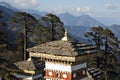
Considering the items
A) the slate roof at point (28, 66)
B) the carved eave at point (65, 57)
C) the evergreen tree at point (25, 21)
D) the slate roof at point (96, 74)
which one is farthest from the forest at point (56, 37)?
the carved eave at point (65, 57)

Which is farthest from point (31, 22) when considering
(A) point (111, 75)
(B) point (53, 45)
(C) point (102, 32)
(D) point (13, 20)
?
(B) point (53, 45)

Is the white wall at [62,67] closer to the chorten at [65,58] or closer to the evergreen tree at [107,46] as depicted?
the chorten at [65,58]

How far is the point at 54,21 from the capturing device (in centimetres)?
6100

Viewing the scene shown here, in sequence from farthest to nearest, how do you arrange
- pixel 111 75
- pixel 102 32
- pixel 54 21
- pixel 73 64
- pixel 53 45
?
1. pixel 54 21
2. pixel 102 32
3. pixel 111 75
4. pixel 53 45
5. pixel 73 64

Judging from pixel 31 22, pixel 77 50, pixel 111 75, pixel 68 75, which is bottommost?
pixel 111 75

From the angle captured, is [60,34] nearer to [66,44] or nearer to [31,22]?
[31,22]

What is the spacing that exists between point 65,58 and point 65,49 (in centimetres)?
77

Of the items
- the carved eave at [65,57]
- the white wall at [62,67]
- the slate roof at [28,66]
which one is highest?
the carved eave at [65,57]

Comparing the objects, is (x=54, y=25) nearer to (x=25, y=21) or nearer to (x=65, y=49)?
(x=25, y=21)

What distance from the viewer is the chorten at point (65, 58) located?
776 inches

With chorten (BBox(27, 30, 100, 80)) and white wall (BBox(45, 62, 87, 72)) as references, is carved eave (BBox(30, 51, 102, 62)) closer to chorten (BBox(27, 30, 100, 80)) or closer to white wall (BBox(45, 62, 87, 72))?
chorten (BBox(27, 30, 100, 80))

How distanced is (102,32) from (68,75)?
37.5m

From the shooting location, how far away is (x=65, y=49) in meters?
20.2

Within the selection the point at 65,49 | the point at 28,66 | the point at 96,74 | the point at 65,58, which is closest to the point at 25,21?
the point at 96,74
